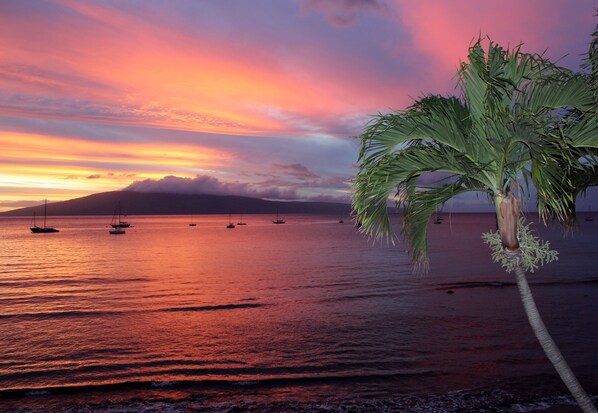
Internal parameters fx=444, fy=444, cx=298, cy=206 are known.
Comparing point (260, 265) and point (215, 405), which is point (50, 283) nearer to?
point (260, 265)

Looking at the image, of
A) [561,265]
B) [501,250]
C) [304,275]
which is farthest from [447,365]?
[561,265]

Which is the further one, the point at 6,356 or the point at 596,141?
the point at 6,356

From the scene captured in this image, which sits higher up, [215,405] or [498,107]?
[498,107]

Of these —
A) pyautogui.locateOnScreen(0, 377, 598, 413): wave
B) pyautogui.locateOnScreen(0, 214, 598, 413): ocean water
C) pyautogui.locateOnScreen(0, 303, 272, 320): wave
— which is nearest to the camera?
pyautogui.locateOnScreen(0, 377, 598, 413): wave

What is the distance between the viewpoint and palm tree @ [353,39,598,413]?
264 inches

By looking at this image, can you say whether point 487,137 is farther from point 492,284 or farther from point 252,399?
point 492,284

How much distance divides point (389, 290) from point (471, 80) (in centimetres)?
2702

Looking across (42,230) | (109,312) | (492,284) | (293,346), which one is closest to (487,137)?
(293,346)

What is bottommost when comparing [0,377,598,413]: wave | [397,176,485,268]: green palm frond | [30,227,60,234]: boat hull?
[30,227,60,234]: boat hull

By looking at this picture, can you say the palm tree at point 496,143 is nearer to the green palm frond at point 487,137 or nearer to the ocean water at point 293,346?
the green palm frond at point 487,137

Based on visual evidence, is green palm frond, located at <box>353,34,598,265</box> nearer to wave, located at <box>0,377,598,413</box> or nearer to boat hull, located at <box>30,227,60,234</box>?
wave, located at <box>0,377,598,413</box>

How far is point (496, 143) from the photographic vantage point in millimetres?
7008

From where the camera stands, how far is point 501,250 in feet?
26.0

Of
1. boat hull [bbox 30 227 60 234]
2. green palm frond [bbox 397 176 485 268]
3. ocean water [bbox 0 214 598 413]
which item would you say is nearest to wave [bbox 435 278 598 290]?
ocean water [bbox 0 214 598 413]
